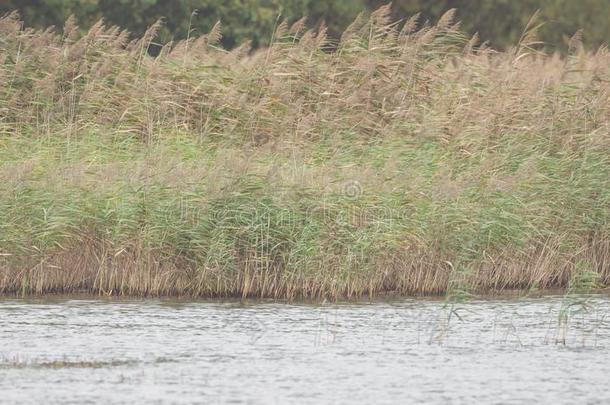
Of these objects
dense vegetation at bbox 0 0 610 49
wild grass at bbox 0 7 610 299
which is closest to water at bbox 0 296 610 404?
wild grass at bbox 0 7 610 299

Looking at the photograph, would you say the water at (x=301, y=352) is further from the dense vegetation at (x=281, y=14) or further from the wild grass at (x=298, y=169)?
the dense vegetation at (x=281, y=14)

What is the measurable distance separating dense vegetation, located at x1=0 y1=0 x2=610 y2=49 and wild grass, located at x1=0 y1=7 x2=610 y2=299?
5574mm

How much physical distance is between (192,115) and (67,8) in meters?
8.50

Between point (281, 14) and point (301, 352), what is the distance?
14967mm

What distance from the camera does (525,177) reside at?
37.2 feet

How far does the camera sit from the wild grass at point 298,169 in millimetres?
10344

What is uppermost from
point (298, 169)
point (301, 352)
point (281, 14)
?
point (281, 14)

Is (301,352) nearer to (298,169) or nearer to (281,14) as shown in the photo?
(298,169)

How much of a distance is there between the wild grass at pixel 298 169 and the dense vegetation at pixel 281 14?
219 inches

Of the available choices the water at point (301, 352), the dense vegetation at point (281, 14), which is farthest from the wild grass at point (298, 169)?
the dense vegetation at point (281, 14)

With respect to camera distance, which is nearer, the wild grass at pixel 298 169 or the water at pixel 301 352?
the water at pixel 301 352

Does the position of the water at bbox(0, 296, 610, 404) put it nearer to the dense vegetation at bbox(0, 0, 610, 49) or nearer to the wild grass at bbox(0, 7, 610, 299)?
the wild grass at bbox(0, 7, 610, 299)

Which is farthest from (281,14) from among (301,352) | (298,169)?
(301,352)

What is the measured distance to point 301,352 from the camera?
8398mm
